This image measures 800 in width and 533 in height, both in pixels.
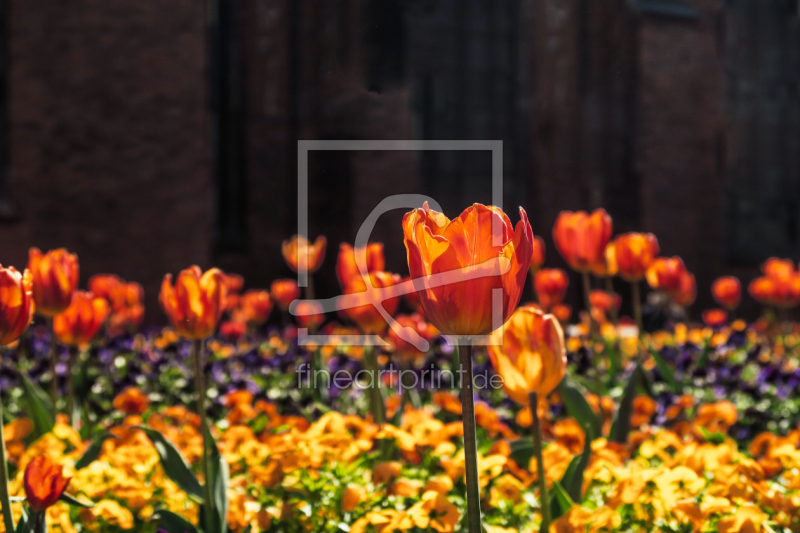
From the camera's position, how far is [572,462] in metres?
1.73

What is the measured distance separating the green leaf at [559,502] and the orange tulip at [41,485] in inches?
40.5

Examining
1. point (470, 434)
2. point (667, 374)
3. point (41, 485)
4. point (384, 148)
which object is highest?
point (384, 148)

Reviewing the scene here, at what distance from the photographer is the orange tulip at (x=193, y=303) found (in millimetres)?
1677

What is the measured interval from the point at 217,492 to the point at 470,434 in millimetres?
891

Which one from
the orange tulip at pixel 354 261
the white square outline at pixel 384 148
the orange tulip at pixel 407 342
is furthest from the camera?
the white square outline at pixel 384 148

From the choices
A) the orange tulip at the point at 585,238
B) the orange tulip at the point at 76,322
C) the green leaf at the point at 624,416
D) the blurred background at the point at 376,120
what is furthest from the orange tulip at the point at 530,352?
the blurred background at the point at 376,120

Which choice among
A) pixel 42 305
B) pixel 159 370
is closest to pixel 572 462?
pixel 42 305

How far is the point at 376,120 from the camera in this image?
9453 mm

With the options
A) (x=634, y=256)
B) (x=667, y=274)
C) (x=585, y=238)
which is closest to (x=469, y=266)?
(x=585, y=238)

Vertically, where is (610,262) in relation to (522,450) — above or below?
above

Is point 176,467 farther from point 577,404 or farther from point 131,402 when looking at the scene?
point 577,404

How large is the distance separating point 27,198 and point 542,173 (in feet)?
23.4

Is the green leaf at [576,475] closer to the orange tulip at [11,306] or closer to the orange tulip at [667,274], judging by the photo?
the orange tulip at [11,306]

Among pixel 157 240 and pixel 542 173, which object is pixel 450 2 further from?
pixel 157 240
